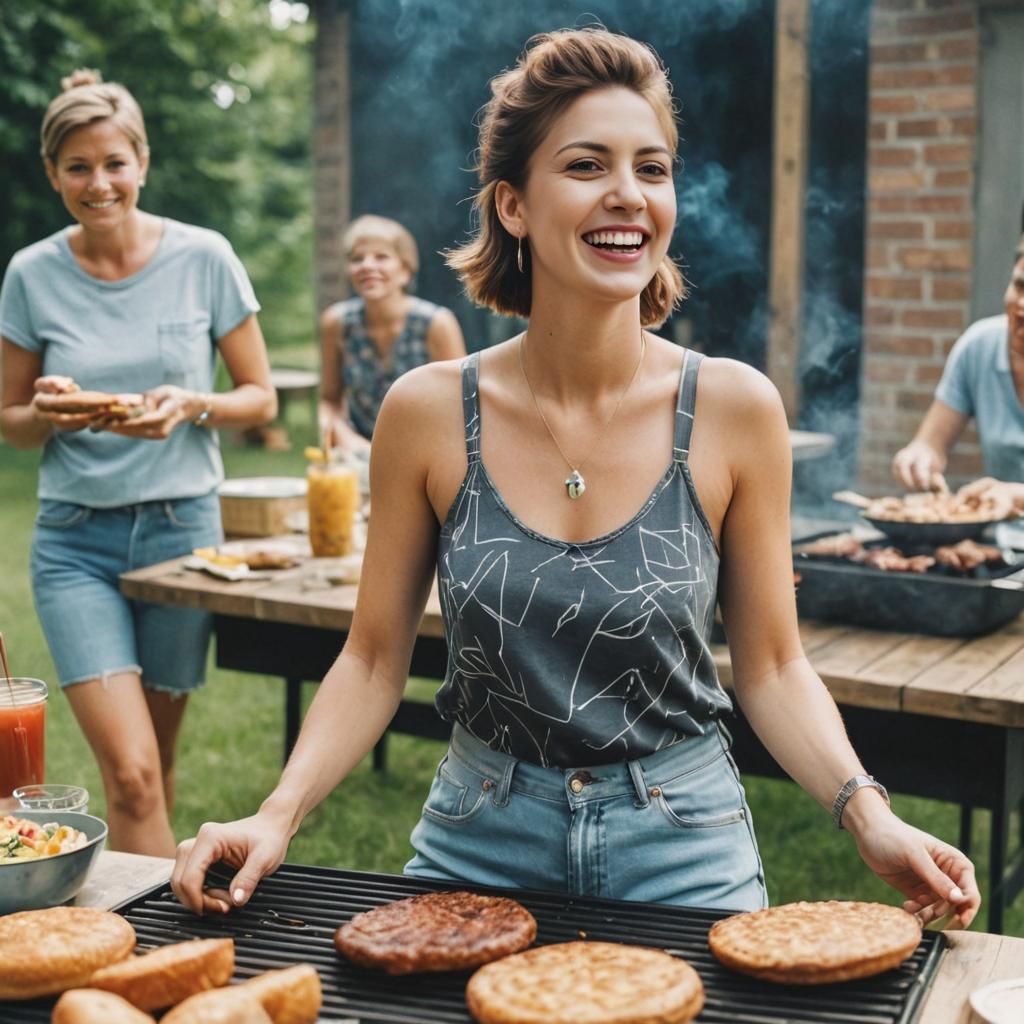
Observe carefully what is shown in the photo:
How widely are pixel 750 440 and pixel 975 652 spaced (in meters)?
1.45

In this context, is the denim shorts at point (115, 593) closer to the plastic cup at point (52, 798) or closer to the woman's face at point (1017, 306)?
the plastic cup at point (52, 798)

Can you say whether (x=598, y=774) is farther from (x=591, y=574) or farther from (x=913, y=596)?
(x=913, y=596)

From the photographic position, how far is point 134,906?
1901 mm

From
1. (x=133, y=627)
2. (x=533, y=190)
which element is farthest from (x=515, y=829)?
(x=133, y=627)

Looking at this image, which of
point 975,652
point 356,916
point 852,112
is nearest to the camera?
point 356,916

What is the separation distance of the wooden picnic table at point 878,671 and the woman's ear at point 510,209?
135 centimetres

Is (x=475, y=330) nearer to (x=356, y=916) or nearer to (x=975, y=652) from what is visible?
(x=975, y=652)

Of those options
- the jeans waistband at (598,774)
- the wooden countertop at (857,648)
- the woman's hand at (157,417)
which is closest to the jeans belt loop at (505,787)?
the jeans waistband at (598,774)

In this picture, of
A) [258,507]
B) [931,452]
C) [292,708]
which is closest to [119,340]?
[258,507]

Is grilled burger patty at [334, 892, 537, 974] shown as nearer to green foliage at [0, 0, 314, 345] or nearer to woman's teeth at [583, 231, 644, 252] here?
woman's teeth at [583, 231, 644, 252]

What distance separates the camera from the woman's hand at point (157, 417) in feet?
12.1

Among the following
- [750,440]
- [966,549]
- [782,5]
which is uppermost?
[782,5]

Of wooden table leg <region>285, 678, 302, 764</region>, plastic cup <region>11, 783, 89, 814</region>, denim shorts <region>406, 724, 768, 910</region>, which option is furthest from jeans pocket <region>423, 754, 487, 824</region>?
wooden table leg <region>285, 678, 302, 764</region>

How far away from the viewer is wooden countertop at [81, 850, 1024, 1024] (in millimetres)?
1625
